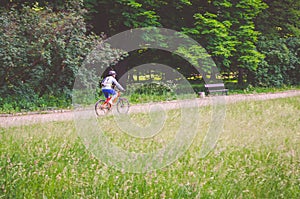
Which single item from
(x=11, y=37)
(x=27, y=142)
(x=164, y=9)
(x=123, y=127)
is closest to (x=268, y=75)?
(x=164, y=9)

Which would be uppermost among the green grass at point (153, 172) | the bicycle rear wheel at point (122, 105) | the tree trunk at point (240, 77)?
the tree trunk at point (240, 77)

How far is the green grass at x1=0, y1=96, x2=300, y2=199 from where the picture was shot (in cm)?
350

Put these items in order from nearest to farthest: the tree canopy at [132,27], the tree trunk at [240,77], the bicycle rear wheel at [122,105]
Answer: the bicycle rear wheel at [122,105] → the tree canopy at [132,27] → the tree trunk at [240,77]

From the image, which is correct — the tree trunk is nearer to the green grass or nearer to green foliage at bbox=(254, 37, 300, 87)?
green foliage at bbox=(254, 37, 300, 87)

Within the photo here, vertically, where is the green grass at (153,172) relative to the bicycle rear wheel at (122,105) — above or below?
below

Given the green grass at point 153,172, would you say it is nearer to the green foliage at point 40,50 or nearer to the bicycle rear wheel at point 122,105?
the bicycle rear wheel at point 122,105

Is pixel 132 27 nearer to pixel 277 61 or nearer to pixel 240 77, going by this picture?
pixel 240 77

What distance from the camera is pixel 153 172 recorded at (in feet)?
13.6

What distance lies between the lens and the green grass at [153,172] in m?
3.50

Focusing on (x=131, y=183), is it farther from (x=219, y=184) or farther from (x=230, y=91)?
(x=230, y=91)

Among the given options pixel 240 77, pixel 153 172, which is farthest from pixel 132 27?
pixel 153 172

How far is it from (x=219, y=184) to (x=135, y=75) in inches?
722

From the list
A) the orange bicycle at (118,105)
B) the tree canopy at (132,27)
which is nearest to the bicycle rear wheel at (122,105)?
the orange bicycle at (118,105)

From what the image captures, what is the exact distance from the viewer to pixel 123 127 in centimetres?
796
